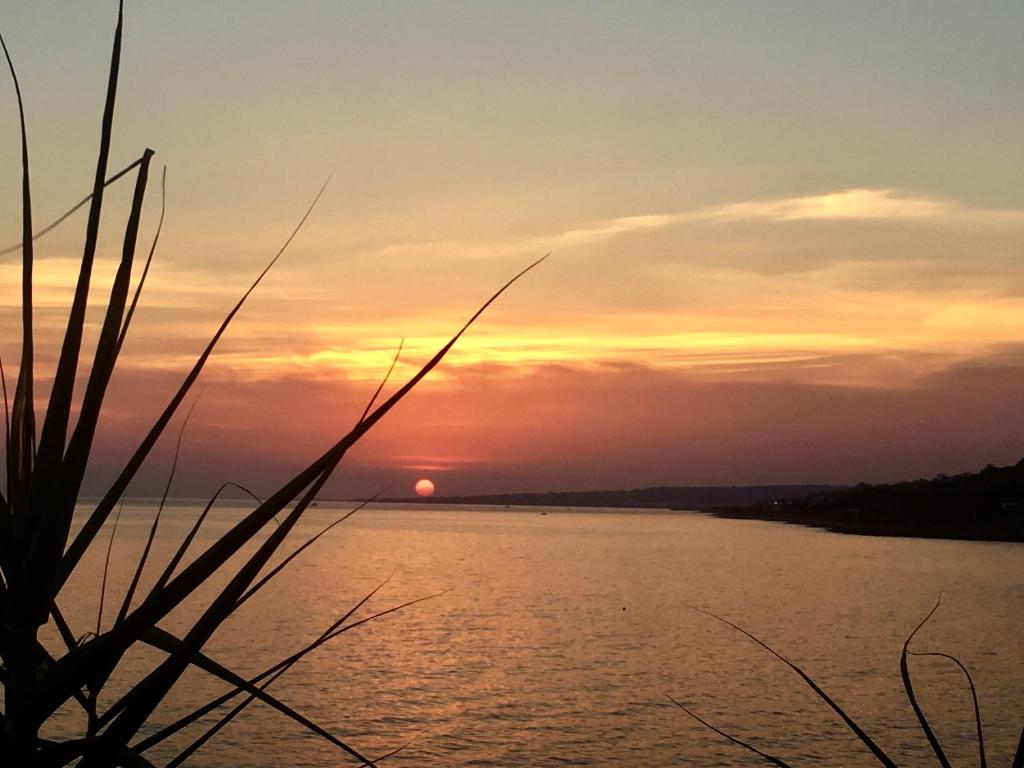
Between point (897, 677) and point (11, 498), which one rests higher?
point (11, 498)

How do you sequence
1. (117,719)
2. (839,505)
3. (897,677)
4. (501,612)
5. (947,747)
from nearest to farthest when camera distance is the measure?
(117,719), (947,747), (897,677), (501,612), (839,505)

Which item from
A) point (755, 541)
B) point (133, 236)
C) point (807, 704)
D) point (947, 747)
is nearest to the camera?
point (133, 236)

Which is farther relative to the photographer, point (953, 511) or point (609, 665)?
point (953, 511)

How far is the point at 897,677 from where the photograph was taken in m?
33.8

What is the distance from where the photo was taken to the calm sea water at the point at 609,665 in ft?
78.0

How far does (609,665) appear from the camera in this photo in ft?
114

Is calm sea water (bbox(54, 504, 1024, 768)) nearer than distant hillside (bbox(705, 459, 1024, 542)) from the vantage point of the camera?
Yes

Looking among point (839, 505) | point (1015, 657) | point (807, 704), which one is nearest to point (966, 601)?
point (1015, 657)

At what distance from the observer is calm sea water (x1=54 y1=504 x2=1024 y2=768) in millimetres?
23766

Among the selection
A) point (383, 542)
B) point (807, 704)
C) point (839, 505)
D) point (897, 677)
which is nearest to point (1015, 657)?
point (897, 677)

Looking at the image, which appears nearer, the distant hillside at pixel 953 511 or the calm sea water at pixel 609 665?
the calm sea water at pixel 609 665

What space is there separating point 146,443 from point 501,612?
4962 cm

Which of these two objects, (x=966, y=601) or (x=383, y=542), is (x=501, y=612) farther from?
(x=383, y=542)

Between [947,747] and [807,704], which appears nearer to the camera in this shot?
[947,747]
